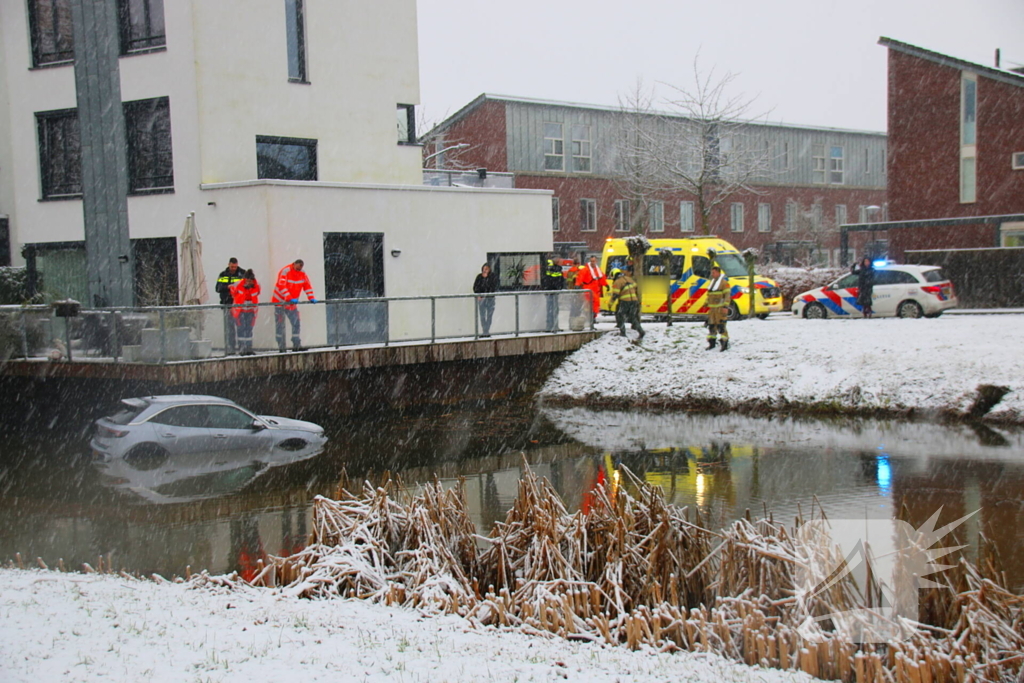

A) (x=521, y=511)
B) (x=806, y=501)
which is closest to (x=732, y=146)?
(x=806, y=501)

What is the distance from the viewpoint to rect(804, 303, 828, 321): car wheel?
85.3 ft

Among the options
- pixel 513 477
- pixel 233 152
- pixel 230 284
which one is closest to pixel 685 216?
pixel 233 152

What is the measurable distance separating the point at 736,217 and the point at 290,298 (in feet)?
131

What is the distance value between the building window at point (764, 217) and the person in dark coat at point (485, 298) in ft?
117

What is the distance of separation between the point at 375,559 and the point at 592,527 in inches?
69.1

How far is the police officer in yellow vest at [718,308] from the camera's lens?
21.1m

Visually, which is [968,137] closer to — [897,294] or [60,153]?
[897,294]

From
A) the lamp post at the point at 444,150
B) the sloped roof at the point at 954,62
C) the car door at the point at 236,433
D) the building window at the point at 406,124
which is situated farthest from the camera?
the lamp post at the point at 444,150

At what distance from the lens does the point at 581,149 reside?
48.8 meters

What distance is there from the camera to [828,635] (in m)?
6.38

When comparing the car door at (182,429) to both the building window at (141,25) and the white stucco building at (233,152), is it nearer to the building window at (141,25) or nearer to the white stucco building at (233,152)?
the white stucco building at (233,152)

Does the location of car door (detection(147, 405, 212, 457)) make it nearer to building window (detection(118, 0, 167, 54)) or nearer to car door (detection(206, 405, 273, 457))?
car door (detection(206, 405, 273, 457))

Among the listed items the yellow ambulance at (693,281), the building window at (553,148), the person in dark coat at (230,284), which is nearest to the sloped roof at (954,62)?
the yellow ambulance at (693,281)

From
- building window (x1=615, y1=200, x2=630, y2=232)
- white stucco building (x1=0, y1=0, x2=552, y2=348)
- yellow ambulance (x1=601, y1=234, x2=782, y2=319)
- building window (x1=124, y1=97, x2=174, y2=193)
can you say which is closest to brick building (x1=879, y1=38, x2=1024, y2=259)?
yellow ambulance (x1=601, y1=234, x2=782, y2=319)
